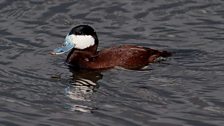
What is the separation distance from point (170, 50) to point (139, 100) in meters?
2.31

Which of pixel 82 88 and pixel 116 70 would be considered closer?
pixel 82 88

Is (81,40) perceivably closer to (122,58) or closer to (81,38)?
(81,38)

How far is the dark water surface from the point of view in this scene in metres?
7.43

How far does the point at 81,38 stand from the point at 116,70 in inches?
36.2

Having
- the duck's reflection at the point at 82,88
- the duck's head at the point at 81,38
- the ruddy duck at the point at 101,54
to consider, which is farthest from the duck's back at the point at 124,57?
the duck's head at the point at 81,38

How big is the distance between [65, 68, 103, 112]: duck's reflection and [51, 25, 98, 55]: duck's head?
510 mm

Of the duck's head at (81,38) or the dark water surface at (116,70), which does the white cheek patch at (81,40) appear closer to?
the duck's head at (81,38)

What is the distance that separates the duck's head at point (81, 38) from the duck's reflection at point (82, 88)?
1.67 feet

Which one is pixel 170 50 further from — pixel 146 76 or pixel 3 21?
pixel 3 21

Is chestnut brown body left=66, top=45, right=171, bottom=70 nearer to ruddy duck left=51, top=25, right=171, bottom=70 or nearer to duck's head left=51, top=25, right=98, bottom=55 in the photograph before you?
ruddy duck left=51, top=25, right=171, bottom=70

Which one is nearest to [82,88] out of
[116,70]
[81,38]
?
[116,70]

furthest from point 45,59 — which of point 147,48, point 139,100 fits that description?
point 139,100

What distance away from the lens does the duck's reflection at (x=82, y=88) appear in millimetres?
7734

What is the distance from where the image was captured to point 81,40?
33.2 ft
